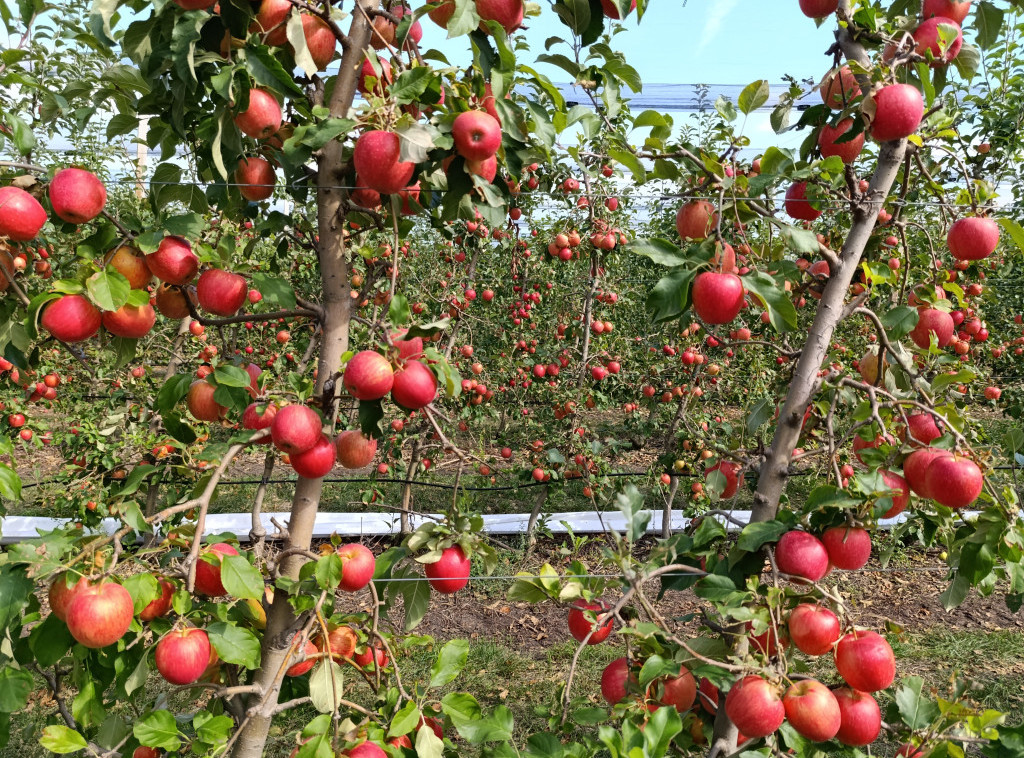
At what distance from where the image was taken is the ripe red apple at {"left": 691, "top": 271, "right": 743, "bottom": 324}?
1.22 m

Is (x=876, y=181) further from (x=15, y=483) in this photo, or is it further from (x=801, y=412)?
(x=15, y=483)

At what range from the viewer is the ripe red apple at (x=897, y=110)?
1.28m

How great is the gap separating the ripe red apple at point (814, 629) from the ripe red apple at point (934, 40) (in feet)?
3.63

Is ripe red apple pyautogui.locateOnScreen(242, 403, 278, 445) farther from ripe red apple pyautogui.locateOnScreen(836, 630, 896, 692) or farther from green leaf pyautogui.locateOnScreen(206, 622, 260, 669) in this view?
ripe red apple pyautogui.locateOnScreen(836, 630, 896, 692)

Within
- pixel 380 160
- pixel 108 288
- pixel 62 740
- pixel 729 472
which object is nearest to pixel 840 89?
pixel 729 472

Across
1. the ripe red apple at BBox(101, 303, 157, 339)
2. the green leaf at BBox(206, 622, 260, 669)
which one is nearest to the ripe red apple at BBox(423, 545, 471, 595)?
the green leaf at BBox(206, 622, 260, 669)

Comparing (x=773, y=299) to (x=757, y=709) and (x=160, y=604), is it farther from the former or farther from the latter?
(x=160, y=604)

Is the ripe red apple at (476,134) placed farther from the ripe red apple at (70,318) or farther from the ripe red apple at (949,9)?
the ripe red apple at (949,9)

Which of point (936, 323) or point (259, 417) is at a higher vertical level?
point (936, 323)

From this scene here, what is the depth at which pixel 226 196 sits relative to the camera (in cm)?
139

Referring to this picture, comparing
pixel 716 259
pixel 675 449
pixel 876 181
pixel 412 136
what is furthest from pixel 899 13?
pixel 675 449

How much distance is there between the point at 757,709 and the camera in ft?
3.79

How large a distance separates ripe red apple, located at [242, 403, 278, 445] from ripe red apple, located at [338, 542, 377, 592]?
0.88 ft

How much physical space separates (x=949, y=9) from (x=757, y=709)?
4.85 ft
